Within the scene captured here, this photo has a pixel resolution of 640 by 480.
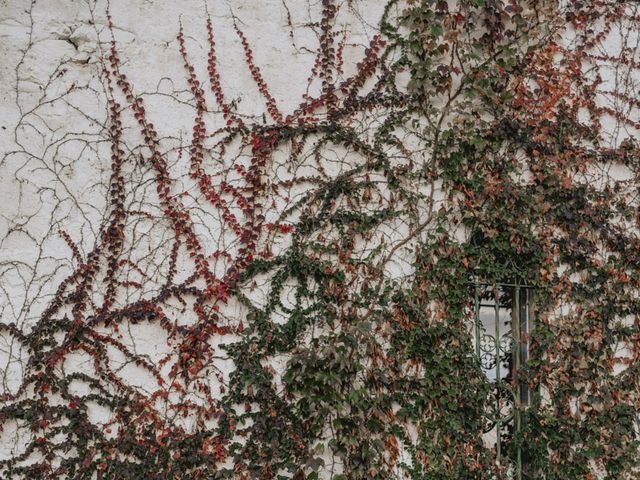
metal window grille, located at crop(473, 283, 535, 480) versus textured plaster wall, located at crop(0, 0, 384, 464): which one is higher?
textured plaster wall, located at crop(0, 0, 384, 464)

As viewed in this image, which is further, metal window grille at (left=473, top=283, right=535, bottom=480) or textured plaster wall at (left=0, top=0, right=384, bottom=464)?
metal window grille at (left=473, top=283, right=535, bottom=480)

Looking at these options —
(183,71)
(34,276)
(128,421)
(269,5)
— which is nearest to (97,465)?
(128,421)

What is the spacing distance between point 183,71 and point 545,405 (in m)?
3.38

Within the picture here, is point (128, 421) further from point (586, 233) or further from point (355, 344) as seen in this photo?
point (586, 233)

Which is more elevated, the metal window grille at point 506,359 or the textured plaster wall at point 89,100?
the textured plaster wall at point 89,100

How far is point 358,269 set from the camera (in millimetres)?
4277

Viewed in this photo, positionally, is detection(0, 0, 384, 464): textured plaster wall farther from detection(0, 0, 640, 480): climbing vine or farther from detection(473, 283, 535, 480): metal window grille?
detection(473, 283, 535, 480): metal window grille

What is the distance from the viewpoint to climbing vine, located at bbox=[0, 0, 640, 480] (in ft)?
13.0

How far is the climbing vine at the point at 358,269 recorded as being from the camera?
396 centimetres

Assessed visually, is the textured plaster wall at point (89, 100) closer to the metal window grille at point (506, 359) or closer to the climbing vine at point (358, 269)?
the climbing vine at point (358, 269)

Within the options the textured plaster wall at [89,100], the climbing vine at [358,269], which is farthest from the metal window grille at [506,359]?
the textured plaster wall at [89,100]

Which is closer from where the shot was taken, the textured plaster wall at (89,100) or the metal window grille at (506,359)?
the textured plaster wall at (89,100)

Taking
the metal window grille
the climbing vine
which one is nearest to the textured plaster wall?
the climbing vine

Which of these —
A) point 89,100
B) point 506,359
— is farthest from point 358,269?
point 89,100
